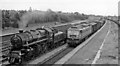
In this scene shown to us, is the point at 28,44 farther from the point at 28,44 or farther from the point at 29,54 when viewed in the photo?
the point at 29,54

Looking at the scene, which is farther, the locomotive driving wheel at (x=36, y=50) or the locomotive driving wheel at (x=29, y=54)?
the locomotive driving wheel at (x=36, y=50)

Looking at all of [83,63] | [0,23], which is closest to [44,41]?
[83,63]

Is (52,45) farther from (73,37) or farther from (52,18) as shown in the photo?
(52,18)

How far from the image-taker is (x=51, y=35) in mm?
22719

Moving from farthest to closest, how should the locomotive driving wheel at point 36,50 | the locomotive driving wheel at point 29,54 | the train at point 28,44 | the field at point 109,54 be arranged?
the locomotive driving wheel at point 36,50 → the locomotive driving wheel at point 29,54 → the train at point 28,44 → the field at point 109,54

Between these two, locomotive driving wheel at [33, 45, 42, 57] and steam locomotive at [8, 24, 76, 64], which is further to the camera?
locomotive driving wheel at [33, 45, 42, 57]

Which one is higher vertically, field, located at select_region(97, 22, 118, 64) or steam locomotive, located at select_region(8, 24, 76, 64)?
steam locomotive, located at select_region(8, 24, 76, 64)

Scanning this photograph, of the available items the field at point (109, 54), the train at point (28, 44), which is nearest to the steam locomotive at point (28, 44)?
the train at point (28, 44)

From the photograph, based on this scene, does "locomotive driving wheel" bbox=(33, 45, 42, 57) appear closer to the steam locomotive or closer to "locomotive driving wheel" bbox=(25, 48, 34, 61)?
the steam locomotive

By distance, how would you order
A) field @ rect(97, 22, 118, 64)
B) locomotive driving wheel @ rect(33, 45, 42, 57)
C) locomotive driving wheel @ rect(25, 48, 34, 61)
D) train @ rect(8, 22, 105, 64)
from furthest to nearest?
locomotive driving wheel @ rect(33, 45, 42, 57), locomotive driving wheel @ rect(25, 48, 34, 61), train @ rect(8, 22, 105, 64), field @ rect(97, 22, 118, 64)

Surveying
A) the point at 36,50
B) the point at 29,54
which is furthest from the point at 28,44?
the point at 36,50

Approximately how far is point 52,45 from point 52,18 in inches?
1884

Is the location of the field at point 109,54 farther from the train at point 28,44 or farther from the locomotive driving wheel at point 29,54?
the train at point 28,44

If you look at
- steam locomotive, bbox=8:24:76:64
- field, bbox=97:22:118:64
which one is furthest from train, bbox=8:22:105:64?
field, bbox=97:22:118:64
